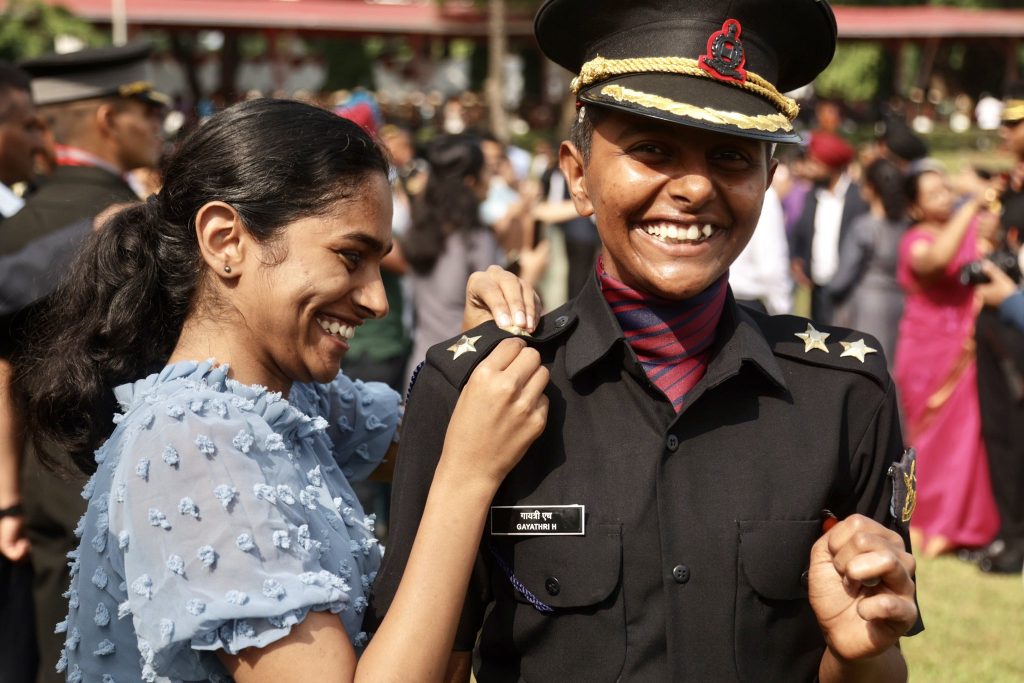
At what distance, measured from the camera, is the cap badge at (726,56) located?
1989 mm

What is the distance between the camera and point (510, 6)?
38.2 metres

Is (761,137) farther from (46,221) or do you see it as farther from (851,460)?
(46,221)

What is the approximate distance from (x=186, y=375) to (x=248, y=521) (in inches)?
14.3

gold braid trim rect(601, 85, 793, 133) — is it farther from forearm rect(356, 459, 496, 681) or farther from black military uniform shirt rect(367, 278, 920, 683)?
forearm rect(356, 459, 496, 681)

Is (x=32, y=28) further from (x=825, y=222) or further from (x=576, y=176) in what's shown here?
(x=576, y=176)

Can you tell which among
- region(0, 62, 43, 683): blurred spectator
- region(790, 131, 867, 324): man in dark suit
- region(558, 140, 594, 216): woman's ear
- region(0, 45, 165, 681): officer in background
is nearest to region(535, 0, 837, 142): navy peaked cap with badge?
region(558, 140, 594, 216): woman's ear

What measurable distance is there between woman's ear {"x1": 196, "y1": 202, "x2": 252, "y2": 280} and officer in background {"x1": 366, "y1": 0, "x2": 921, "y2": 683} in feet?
1.32

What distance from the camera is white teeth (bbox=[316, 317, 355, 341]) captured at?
2.24 m

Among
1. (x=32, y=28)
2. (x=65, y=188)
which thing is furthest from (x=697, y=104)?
(x=32, y=28)

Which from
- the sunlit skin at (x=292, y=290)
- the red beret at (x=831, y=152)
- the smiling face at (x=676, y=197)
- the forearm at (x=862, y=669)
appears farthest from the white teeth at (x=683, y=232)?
the red beret at (x=831, y=152)

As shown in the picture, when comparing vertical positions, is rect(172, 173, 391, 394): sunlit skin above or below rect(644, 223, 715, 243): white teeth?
below

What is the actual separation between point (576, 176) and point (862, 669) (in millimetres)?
973

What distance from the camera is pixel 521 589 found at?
2.02 metres

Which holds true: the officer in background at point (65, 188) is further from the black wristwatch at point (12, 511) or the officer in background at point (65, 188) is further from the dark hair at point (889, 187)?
the dark hair at point (889, 187)
